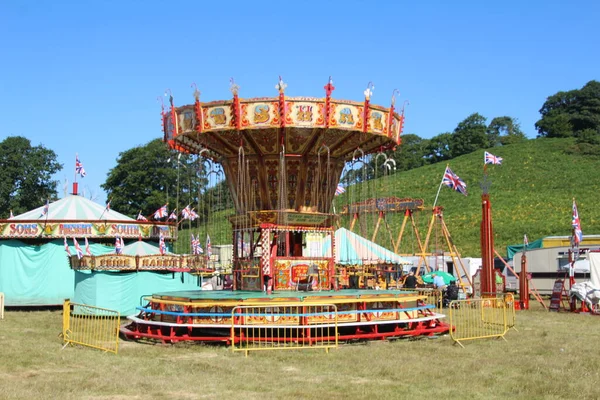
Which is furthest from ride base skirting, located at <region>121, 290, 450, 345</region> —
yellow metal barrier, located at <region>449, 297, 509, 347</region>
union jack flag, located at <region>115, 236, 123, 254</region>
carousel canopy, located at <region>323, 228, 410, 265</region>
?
carousel canopy, located at <region>323, 228, 410, 265</region>

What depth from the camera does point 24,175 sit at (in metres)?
73.6

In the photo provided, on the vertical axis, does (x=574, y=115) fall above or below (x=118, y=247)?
above

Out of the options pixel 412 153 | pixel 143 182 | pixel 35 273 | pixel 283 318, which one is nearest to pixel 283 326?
pixel 283 318

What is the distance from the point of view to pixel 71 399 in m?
10.7

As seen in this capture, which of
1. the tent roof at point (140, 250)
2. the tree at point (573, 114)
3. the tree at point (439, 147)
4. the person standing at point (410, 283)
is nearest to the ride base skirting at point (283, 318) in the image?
the tent roof at point (140, 250)

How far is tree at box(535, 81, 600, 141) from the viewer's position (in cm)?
11906

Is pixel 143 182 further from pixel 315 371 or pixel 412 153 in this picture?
pixel 412 153

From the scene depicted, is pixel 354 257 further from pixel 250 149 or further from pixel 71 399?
pixel 71 399

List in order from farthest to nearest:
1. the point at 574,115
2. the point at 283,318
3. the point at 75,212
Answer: the point at 574,115, the point at 75,212, the point at 283,318

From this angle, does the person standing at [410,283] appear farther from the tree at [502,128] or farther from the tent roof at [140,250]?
the tree at [502,128]

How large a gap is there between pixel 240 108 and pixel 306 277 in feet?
19.1

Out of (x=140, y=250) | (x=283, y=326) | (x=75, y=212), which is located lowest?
(x=283, y=326)

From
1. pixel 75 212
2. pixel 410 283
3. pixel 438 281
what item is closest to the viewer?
pixel 410 283

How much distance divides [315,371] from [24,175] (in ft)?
221
